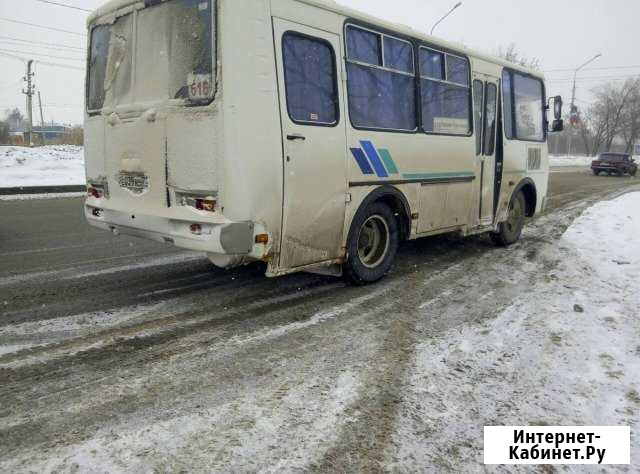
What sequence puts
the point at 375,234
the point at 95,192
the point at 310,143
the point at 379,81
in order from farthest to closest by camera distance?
1. the point at 375,234
2. the point at 379,81
3. the point at 95,192
4. the point at 310,143

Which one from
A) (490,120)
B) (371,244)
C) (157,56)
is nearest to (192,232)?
→ (157,56)

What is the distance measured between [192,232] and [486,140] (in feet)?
15.8

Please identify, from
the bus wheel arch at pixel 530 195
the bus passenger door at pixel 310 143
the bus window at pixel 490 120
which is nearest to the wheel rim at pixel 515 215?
the bus wheel arch at pixel 530 195

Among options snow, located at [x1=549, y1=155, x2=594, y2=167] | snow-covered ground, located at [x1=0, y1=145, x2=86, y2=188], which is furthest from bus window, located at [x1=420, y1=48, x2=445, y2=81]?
snow, located at [x1=549, y1=155, x2=594, y2=167]

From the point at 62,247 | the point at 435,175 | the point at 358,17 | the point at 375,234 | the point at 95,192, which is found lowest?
the point at 62,247

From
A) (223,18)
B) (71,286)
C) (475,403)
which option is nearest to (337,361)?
(475,403)

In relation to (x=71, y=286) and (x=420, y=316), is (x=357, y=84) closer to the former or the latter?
(x=420, y=316)

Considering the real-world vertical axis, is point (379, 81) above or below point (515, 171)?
above

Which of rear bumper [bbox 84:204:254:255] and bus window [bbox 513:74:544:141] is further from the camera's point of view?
bus window [bbox 513:74:544:141]

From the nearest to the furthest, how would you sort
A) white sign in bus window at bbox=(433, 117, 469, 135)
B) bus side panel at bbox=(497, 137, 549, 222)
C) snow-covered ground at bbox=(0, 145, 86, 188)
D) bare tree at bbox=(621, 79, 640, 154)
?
white sign in bus window at bbox=(433, 117, 469, 135) < bus side panel at bbox=(497, 137, 549, 222) < snow-covered ground at bbox=(0, 145, 86, 188) < bare tree at bbox=(621, 79, 640, 154)

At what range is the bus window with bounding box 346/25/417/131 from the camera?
512cm

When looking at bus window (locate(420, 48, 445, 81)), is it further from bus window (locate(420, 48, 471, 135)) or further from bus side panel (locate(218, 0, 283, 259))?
bus side panel (locate(218, 0, 283, 259))

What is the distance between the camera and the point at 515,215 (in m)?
8.35

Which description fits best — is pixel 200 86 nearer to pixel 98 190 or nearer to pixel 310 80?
pixel 310 80
